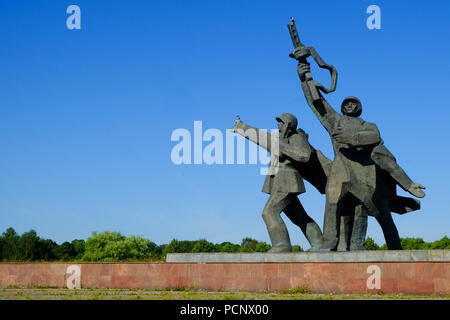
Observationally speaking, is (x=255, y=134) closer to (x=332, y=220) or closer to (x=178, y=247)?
(x=332, y=220)

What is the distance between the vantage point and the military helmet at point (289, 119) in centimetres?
1365

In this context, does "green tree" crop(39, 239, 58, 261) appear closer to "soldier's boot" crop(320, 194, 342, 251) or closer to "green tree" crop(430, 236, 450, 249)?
"green tree" crop(430, 236, 450, 249)

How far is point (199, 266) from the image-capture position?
1242cm

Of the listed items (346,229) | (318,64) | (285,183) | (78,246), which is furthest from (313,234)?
(78,246)

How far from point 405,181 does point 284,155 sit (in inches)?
116

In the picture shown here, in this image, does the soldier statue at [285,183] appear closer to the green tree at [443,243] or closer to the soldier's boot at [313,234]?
the soldier's boot at [313,234]

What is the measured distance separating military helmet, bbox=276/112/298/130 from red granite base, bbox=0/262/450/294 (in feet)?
11.7

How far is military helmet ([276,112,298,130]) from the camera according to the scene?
44.8 feet

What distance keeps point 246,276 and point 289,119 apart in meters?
3.92

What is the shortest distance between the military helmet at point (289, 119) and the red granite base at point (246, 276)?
3558 millimetres

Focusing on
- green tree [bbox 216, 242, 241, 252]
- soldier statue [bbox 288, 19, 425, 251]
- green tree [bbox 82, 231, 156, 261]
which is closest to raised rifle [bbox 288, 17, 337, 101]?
soldier statue [bbox 288, 19, 425, 251]

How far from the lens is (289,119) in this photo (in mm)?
13664
